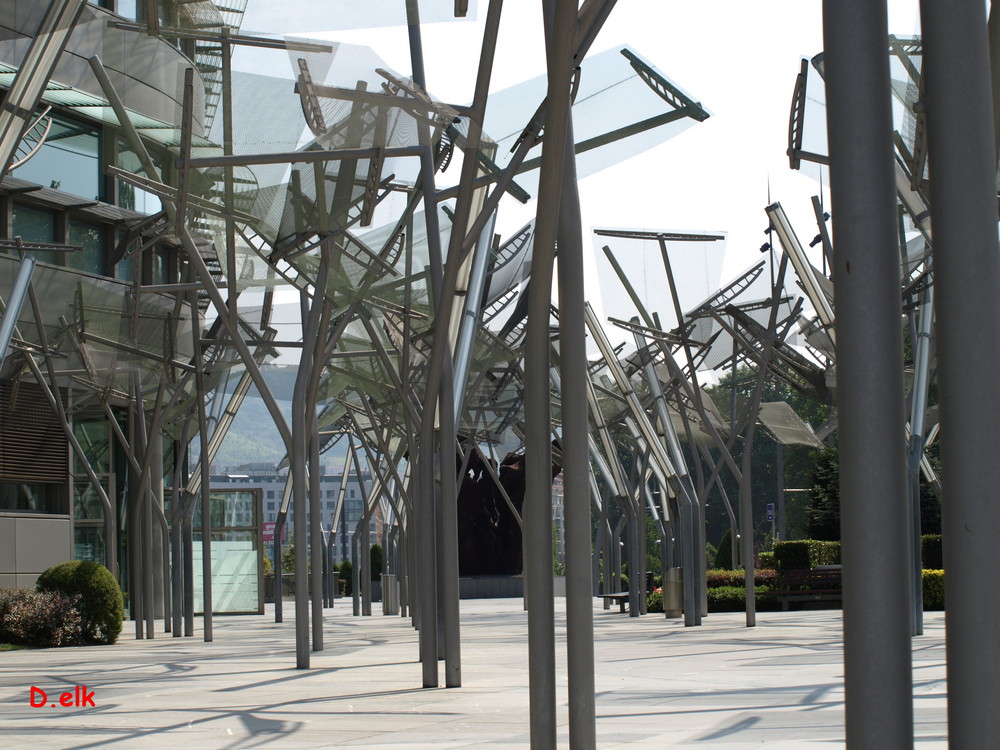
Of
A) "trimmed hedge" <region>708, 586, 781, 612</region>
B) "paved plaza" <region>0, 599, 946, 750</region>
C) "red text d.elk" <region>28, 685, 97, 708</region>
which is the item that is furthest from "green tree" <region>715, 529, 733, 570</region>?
"red text d.elk" <region>28, 685, 97, 708</region>

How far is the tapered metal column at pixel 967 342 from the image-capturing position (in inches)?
98.4

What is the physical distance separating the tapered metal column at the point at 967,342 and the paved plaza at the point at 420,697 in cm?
342

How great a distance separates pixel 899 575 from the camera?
2611 mm

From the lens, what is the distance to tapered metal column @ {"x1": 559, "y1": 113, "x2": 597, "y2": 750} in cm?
462

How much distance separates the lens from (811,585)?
28719 mm

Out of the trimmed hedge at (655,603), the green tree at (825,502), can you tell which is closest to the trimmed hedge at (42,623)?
the trimmed hedge at (655,603)

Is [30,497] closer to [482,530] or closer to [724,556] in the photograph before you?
[482,530]

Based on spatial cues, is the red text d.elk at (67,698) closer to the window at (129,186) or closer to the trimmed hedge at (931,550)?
the window at (129,186)

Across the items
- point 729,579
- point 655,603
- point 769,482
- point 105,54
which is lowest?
point 655,603

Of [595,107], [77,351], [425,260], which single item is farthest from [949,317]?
[77,351]

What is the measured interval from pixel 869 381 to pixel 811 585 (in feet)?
89.6

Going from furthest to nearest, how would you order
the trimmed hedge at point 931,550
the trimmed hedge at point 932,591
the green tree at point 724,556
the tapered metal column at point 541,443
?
the green tree at point 724,556, the trimmed hedge at point 931,550, the trimmed hedge at point 932,591, the tapered metal column at point 541,443

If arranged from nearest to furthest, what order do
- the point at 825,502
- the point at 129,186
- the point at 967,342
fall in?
the point at 967,342
the point at 129,186
the point at 825,502

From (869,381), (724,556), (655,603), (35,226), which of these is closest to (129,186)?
(35,226)
